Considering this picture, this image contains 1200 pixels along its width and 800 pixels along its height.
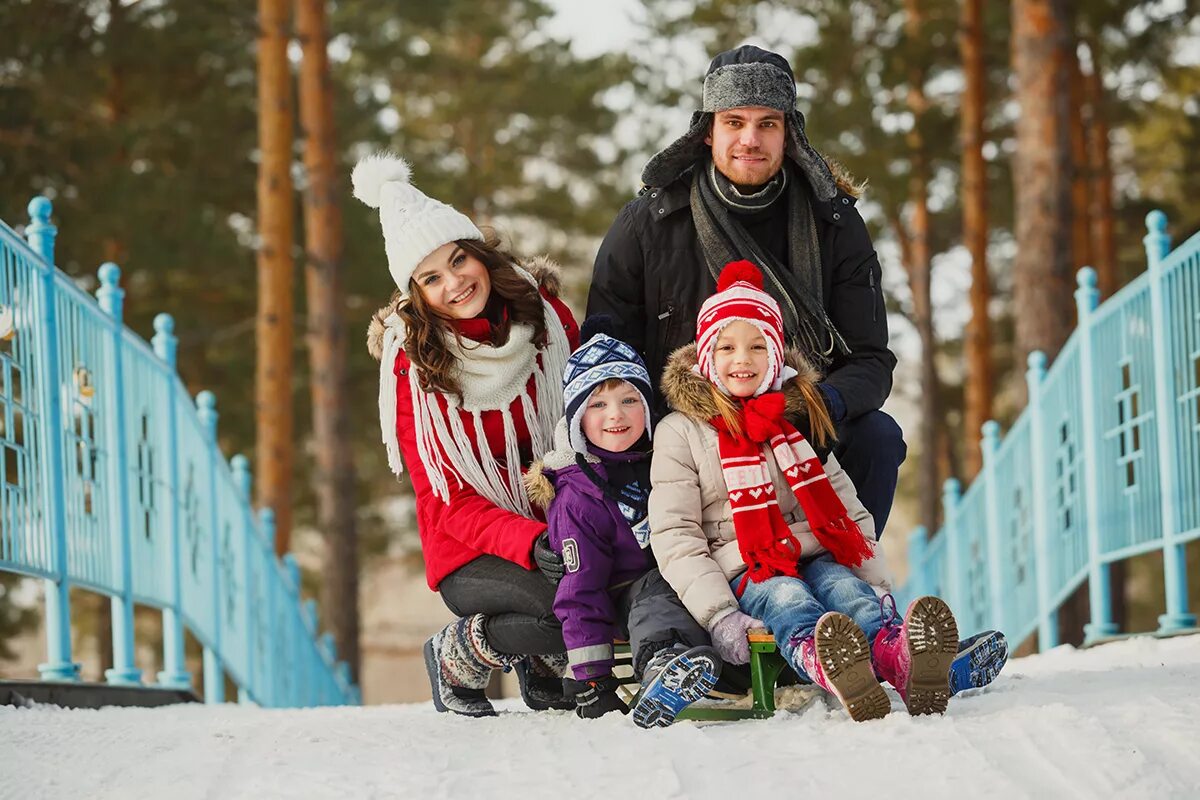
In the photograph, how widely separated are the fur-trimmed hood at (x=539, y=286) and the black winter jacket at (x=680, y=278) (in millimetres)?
166

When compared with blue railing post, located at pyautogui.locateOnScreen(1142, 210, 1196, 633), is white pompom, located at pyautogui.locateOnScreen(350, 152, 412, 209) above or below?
above

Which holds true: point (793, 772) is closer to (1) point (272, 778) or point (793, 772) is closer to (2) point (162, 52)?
(1) point (272, 778)

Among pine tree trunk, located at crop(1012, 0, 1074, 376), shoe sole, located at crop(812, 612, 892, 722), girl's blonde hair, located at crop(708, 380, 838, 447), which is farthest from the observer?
pine tree trunk, located at crop(1012, 0, 1074, 376)

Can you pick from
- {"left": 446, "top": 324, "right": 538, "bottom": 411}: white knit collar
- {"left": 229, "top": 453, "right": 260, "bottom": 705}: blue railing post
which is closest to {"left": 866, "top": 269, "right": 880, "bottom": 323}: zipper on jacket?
{"left": 446, "top": 324, "right": 538, "bottom": 411}: white knit collar

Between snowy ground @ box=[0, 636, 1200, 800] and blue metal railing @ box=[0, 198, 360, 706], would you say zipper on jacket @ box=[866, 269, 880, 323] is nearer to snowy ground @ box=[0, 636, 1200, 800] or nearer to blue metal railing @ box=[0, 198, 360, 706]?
snowy ground @ box=[0, 636, 1200, 800]

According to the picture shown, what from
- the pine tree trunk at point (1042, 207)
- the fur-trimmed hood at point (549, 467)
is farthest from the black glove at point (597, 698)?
the pine tree trunk at point (1042, 207)

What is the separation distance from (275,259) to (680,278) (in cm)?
869

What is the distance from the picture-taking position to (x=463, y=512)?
4.26 meters

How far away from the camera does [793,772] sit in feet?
9.36

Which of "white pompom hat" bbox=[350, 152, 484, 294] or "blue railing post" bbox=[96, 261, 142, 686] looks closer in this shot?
"white pompom hat" bbox=[350, 152, 484, 294]

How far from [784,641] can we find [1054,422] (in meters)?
4.51

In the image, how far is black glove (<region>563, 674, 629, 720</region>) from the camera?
392 cm

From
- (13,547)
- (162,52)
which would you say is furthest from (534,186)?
(13,547)

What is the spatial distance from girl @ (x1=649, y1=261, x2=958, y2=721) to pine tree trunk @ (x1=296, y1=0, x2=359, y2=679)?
9.73m
